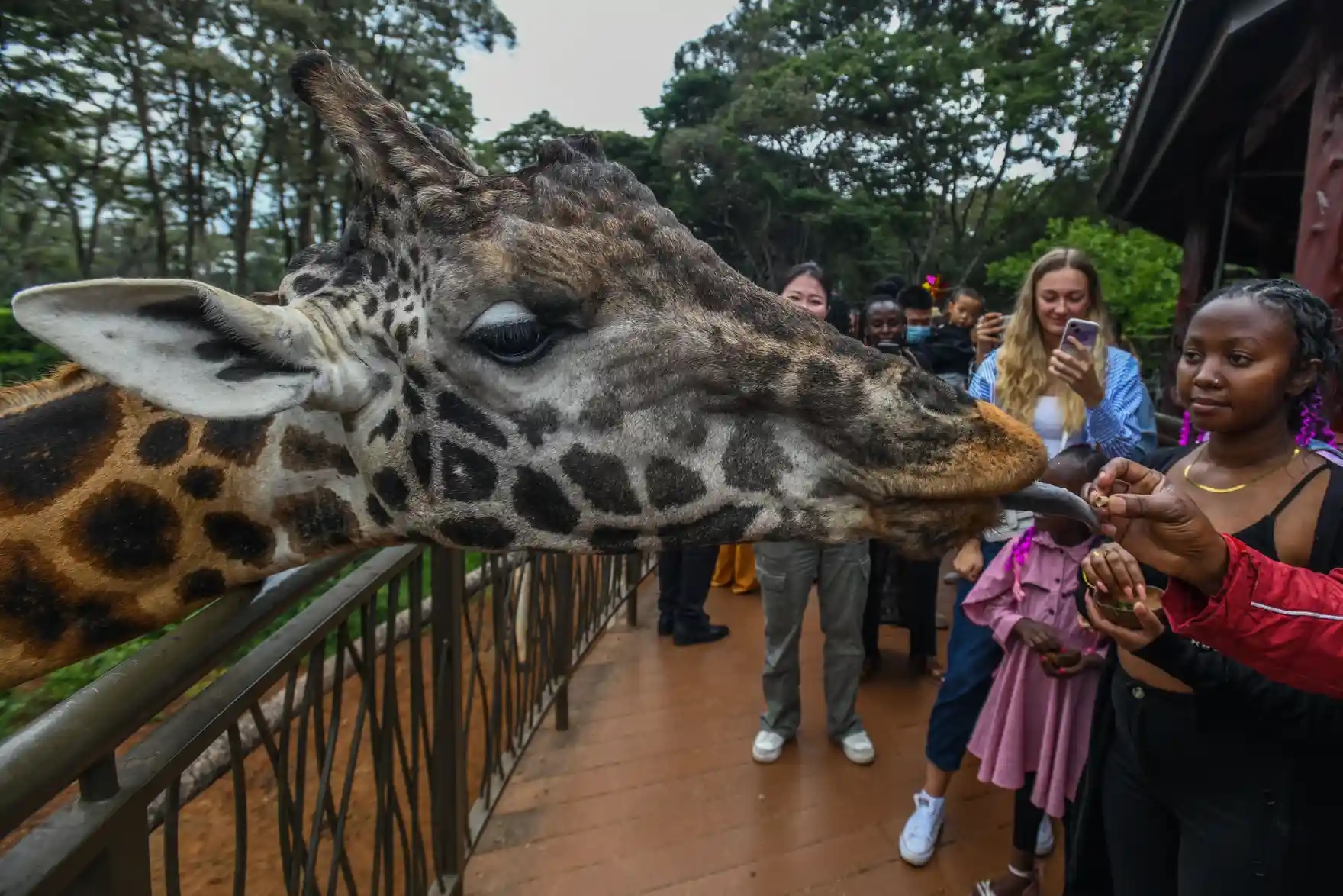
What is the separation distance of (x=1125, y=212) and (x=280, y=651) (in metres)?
8.45

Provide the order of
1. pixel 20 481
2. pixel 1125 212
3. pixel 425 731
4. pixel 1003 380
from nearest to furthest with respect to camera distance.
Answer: pixel 20 481 < pixel 425 731 < pixel 1003 380 < pixel 1125 212

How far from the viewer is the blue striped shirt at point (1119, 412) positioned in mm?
2688

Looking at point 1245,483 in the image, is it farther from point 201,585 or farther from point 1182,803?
point 201,585

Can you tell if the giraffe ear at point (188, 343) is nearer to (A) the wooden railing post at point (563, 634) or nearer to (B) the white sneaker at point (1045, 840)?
(A) the wooden railing post at point (563, 634)

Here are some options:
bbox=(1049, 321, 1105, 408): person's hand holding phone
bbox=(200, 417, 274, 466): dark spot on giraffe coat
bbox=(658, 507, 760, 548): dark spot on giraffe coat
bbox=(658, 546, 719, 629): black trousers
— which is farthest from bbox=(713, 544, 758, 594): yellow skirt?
bbox=(200, 417, 274, 466): dark spot on giraffe coat

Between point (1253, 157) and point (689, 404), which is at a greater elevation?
point (1253, 157)

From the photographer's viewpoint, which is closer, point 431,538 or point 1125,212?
point 431,538

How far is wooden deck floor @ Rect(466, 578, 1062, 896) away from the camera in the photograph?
3.08m

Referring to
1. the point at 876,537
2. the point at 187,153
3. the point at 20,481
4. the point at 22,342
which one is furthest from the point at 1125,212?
the point at 187,153

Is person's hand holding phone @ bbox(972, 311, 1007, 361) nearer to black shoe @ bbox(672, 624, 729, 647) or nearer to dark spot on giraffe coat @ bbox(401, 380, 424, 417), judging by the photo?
black shoe @ bbox(672, 624, 729, 647)

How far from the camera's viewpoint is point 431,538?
162cm

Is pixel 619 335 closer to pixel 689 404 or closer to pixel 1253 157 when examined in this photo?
pixel 689 404

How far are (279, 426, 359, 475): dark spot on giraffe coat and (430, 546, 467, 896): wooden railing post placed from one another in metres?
1.01

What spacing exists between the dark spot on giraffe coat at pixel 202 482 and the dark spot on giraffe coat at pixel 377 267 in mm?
497
